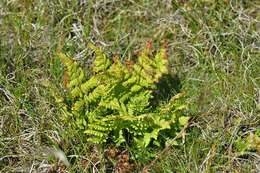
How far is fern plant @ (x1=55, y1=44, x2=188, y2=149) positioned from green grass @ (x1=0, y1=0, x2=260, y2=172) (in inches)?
3.8

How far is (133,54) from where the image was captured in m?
3.23

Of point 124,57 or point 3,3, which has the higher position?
point 3,3

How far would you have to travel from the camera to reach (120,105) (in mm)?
2715

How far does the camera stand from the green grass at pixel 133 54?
273cm

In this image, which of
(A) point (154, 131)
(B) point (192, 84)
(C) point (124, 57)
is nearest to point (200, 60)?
(B) point (192, 84)

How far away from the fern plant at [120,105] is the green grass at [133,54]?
0.32 feet

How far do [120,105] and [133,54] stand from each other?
0.59 metres

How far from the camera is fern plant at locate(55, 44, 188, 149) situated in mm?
2679

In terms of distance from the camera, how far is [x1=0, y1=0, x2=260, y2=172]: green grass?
2.73 m

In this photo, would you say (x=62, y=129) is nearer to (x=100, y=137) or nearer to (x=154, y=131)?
(x=100, y=137)

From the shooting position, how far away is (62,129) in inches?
109

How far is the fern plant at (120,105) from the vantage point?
2.68 m

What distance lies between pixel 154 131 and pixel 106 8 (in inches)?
39.9

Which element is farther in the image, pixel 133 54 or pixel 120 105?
pixel 133 54
